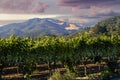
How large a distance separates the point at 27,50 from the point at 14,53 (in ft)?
10.8

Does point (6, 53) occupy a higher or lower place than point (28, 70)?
higher

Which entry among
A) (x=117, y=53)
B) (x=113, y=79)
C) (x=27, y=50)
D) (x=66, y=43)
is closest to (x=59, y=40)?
(x=66, y=43)

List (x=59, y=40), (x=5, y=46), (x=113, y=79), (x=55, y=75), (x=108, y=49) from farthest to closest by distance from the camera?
(x=108, y=49)
(x=59, y=40)
(x=113, y=79)
(x=5, y=46)
(x=55, y=75)

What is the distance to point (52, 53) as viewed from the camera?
73000 mm

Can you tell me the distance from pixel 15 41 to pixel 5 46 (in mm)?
2771

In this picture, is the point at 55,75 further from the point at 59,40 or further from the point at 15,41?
the point at 59,40

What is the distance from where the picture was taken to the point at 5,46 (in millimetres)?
63844

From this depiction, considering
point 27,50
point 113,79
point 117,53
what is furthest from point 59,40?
point 117,53

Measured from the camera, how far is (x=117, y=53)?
9044 centimetres

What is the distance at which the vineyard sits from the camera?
65625mm

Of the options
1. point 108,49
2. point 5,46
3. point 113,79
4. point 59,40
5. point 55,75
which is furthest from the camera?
point 108,49

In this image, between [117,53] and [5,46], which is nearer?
[5,46]

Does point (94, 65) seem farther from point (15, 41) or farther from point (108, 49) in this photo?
point (15, 41)

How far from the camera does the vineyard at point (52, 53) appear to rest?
65.6 metres
